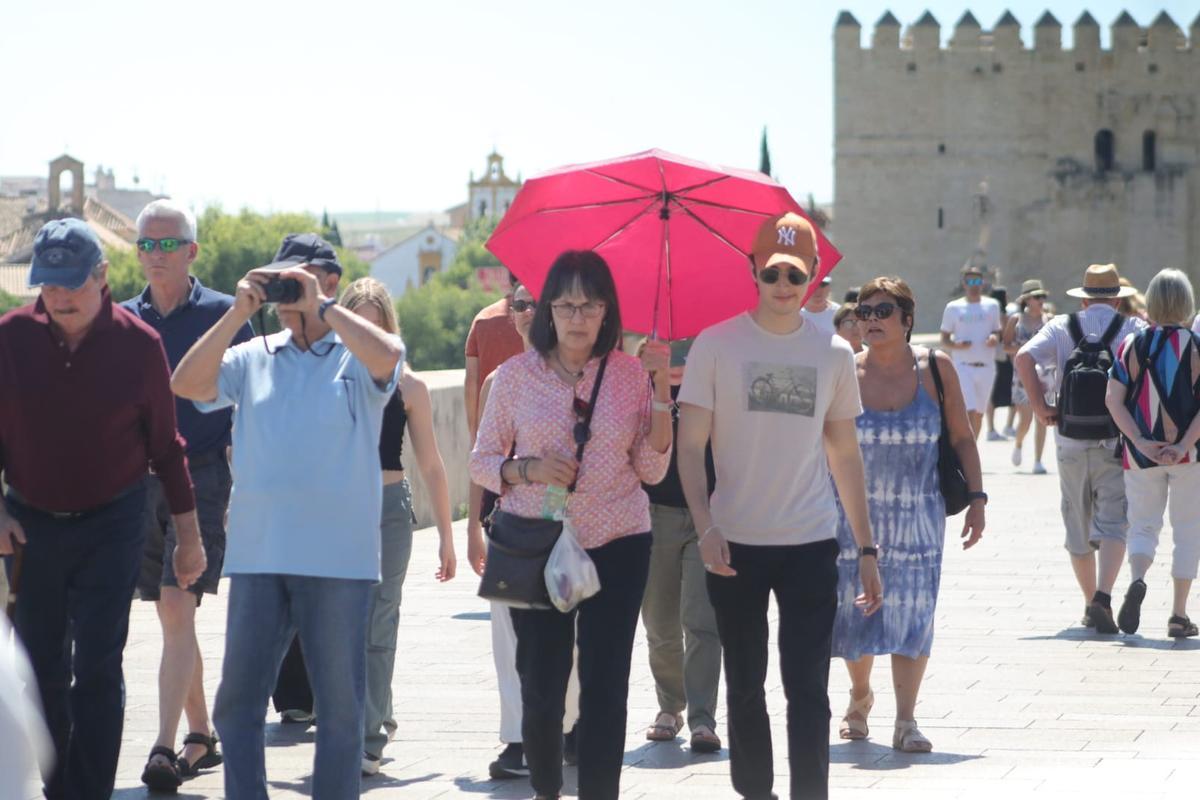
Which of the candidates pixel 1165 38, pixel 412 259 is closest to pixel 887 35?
pixel 1165 38

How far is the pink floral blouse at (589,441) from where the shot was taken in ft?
17.4

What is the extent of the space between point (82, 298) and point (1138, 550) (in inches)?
217

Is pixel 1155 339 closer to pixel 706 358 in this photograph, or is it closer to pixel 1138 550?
pixel 1138 550

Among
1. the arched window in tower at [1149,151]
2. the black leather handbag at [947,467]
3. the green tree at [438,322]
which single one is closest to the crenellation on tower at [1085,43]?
the arched window in tower at [1149,151]

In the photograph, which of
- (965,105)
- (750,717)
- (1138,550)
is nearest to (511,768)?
(750,717)

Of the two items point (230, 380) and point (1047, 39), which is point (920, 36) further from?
point (230, 380)

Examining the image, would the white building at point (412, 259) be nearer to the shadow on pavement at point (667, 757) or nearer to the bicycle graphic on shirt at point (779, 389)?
the shadow on pavement at point (667, 757)

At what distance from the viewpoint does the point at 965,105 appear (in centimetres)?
7306

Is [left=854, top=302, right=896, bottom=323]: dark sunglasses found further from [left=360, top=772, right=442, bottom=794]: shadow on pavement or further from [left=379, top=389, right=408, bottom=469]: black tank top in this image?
[left=360, top=772, right=442, bottom=794]: shadow on pavement

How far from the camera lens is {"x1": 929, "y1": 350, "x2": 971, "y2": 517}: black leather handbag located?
6.89 metres

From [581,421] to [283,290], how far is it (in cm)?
87

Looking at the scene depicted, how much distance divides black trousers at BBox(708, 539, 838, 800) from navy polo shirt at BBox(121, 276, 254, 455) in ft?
5.92

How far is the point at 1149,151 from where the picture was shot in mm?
74750

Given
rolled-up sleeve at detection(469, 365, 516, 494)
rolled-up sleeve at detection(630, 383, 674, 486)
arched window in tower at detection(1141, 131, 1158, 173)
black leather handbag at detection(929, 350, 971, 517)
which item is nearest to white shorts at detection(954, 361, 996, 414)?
black leather handbag at detection(929, 350, 971, 517)
